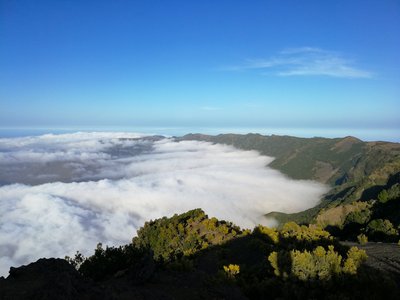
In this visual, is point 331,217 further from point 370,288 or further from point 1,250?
point 1,250

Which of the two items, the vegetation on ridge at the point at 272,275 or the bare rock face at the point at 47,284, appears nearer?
the bare rock face at the point at 47,284

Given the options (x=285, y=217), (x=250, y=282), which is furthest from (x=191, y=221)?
(x=285, y=217)

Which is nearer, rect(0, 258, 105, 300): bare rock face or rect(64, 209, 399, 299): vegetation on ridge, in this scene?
rect(0, 258, 105, 300): bare rock face

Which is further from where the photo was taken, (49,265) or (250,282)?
(250,282)

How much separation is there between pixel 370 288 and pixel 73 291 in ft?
42.7

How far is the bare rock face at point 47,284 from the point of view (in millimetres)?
13284

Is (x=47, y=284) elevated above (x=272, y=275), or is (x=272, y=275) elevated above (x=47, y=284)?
(x=47, y=284)

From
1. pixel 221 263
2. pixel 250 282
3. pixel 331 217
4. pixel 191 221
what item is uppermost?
pixel 250 282

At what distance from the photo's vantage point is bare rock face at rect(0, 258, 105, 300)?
13.3 meters

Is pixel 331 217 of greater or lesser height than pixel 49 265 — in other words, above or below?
below

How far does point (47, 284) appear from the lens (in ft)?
45.3

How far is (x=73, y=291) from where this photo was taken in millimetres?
13781

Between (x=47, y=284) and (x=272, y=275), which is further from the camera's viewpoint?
(x=272, y=275)

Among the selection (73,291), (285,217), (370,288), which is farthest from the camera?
(285,217)
